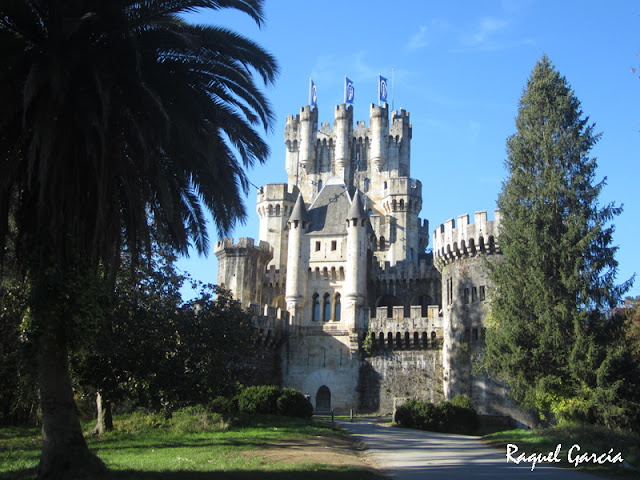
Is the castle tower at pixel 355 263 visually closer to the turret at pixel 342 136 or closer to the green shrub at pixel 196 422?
the turret at pixel 342 136

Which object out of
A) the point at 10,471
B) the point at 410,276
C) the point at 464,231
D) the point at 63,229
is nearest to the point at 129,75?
the point at 63,229

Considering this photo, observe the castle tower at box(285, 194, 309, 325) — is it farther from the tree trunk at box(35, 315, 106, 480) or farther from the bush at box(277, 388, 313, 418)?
the tree trunk at box(35, 315, 106, 480)

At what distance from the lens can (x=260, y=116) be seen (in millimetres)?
17938

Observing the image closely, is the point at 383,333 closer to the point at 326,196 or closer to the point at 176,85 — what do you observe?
the point at 326,196

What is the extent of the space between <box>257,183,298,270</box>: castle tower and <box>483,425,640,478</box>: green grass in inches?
1261

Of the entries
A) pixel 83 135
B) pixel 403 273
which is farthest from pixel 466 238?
pixel 83 135

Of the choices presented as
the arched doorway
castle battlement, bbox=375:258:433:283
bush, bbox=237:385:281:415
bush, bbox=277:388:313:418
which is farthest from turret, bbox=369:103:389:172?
bush, bbox=237:385:281:415

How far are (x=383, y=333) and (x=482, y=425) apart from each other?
35.8 ft

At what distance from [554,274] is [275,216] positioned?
29.6m

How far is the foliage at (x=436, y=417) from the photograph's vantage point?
32656 mm

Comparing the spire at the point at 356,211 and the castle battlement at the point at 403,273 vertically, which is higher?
the spire at the point at 356,211

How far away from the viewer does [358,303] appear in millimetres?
45906

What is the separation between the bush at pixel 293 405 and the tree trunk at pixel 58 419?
1755cm

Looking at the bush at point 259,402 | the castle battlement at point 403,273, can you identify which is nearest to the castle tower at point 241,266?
the castle battlement at point 403,273
